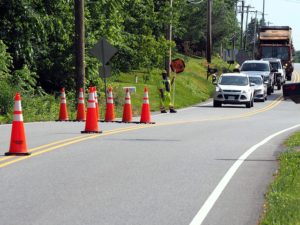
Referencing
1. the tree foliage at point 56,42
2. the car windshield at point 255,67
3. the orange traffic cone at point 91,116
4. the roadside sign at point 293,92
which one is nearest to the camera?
the roadside sign at point 293,92

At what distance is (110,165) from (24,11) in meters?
20.6

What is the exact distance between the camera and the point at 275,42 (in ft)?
234

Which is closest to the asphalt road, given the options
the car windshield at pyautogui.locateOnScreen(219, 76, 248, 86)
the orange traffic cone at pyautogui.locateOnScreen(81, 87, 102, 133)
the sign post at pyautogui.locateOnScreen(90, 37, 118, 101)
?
the orange traffic cone at pyautogui.locateOnScreen(81, 87, 102, 133)

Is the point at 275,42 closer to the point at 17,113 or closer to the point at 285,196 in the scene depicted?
the point at 17,113

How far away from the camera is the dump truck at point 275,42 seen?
228 ft

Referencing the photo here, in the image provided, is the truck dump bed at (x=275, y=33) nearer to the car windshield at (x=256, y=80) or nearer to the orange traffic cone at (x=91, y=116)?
the car windshield at (x=256, y=80)

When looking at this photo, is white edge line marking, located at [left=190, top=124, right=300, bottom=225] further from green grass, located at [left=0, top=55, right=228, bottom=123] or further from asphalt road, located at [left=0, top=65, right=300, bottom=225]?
green grass, located at [left=0, top=55, right=228, bottom=123]

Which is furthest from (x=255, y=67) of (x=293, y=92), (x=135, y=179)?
(x=135, y=179)

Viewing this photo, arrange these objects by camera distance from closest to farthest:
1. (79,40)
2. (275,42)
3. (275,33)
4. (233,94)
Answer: (79,40)
(233,94)
(275,33)
(275,42)

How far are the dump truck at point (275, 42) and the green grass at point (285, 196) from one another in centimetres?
5453

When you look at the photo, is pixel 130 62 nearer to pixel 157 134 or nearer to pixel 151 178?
pixel 157 134

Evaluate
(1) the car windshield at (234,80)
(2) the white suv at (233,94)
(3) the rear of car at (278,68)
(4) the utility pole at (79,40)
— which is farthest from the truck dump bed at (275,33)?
(4) the utility pole at (79,40)

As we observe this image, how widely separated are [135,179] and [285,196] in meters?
2.31

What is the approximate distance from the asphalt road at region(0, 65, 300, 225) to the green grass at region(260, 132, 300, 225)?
170 millimetres
